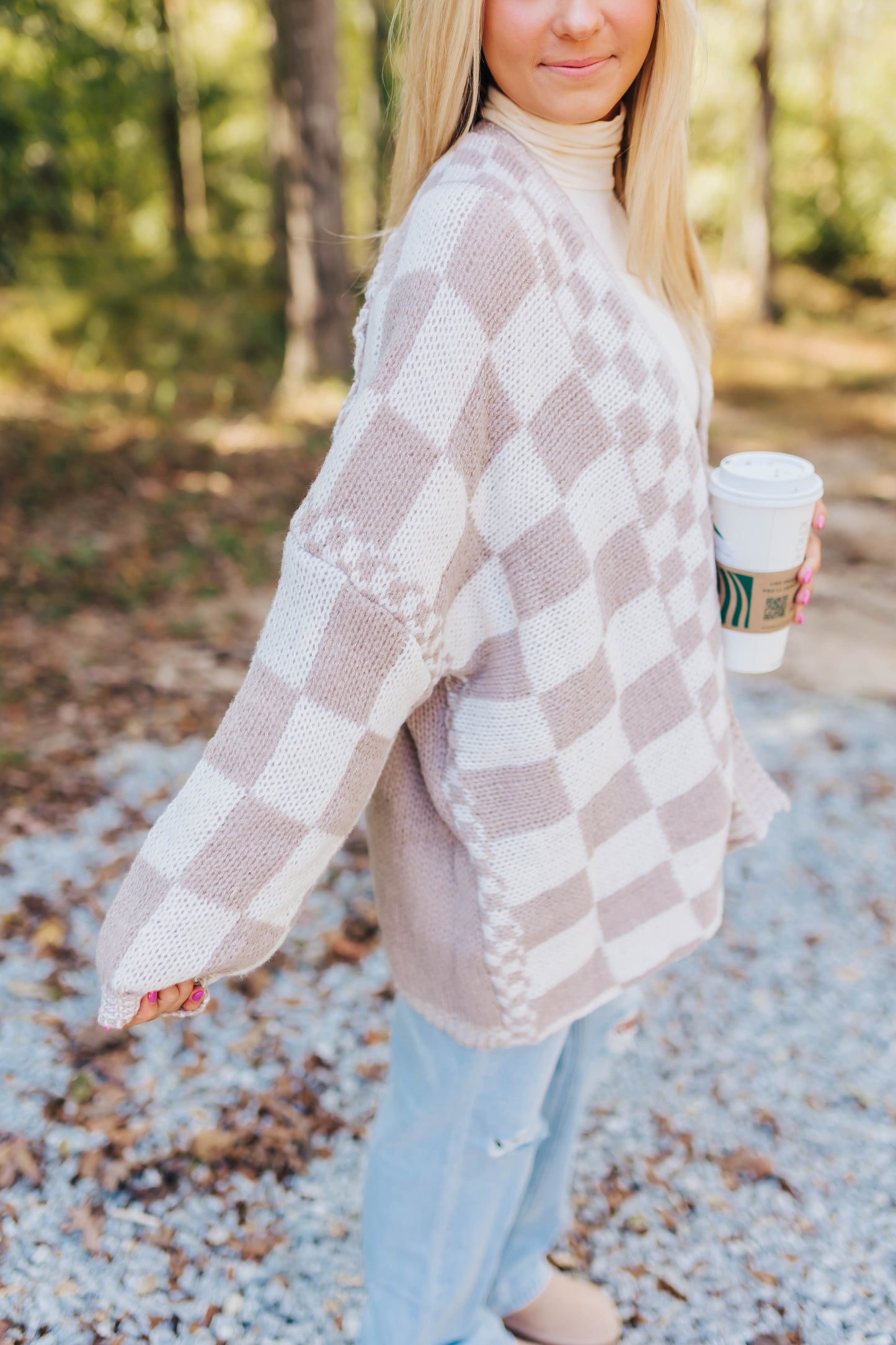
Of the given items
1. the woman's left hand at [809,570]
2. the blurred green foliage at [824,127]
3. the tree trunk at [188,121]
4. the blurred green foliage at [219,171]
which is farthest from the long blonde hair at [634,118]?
the blurred green foliage at [824,127]

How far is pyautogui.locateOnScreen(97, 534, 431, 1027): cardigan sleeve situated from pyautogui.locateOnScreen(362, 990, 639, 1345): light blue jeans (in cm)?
50

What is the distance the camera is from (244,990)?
9.45 feet

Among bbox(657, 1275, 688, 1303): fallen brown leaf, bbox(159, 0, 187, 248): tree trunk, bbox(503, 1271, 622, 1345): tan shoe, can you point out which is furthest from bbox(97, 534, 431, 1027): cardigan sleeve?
bbox(159, 0, 187, 248): tree trunk

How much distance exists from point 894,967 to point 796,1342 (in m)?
1.30

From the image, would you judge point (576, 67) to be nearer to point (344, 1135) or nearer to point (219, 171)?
point (344, 1135)

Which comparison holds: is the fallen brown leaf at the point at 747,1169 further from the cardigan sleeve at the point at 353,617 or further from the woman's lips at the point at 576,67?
the woman's lips at the point at 576,67

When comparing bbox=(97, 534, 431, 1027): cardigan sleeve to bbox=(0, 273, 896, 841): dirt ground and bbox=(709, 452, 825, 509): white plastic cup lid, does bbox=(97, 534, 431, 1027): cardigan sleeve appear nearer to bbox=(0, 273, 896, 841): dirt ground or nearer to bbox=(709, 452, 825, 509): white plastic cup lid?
bbox=(709, 452, 825, 509): white plastic cup lid

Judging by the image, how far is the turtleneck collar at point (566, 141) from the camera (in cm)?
Result: 126

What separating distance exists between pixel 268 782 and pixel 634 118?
3.21 feet

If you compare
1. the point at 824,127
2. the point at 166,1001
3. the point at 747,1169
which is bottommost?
the point at 824,127

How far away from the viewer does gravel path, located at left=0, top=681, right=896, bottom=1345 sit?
2080 millimetres

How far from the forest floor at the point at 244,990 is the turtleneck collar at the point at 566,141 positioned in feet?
6.75

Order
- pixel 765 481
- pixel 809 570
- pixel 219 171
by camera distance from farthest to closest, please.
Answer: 1. pixel 219 171
2. pixel 809 570
3. pixel 765 481

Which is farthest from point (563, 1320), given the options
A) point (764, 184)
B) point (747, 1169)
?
point (764, 184)
